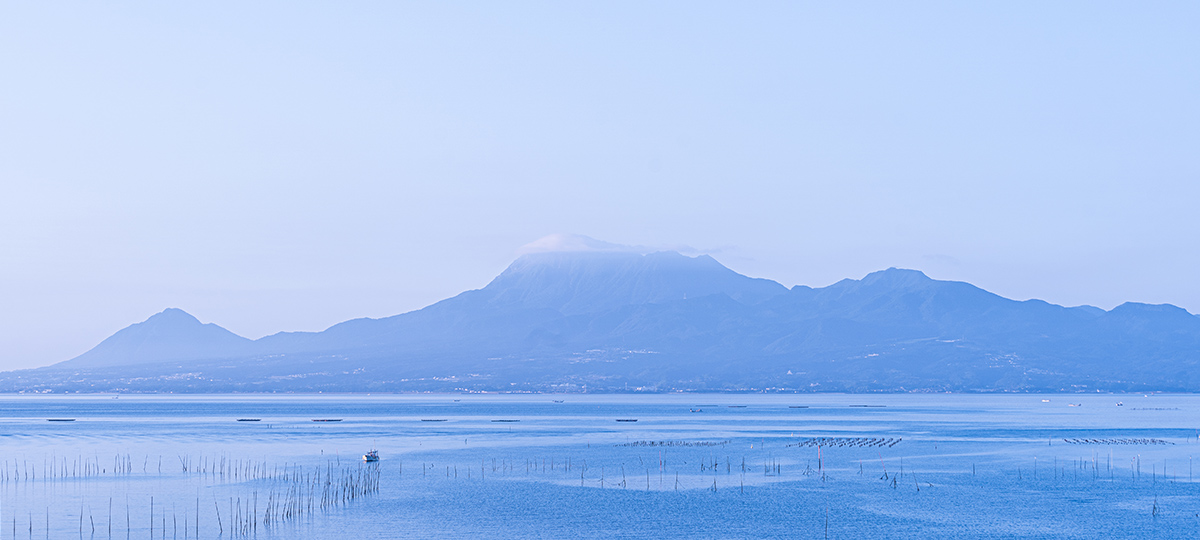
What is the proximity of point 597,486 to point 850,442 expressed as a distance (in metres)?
44.5

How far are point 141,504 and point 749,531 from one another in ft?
95.6

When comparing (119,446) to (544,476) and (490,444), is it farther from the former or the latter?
(544,476)

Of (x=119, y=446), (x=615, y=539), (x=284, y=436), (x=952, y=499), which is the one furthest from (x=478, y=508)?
(x=284, y=436)

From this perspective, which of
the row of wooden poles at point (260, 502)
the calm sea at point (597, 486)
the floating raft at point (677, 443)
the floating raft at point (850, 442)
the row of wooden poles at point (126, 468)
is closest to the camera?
the row of wooden poles at point (260, 502)

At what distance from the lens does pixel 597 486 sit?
66.4m

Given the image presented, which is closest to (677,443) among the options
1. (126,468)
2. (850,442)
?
(850,442)

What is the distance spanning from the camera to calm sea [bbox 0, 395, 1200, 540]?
50750mm

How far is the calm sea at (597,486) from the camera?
167 feet

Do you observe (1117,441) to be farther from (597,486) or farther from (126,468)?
(126,468)

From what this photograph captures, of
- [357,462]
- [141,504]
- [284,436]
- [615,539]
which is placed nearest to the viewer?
[615,539]

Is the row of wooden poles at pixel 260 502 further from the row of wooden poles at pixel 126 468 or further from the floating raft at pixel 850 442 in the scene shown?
the floating raft at pixel 850 442

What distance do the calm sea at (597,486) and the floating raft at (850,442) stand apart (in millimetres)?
411

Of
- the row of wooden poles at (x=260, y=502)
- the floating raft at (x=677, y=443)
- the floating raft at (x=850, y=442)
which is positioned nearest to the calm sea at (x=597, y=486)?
the row of wooden poles at (x=260, y=502)

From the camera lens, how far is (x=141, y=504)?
5650 cm
